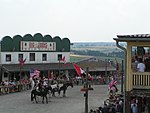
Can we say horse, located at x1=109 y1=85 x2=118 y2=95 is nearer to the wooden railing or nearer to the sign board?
the wooden railing

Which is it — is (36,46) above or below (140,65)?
above

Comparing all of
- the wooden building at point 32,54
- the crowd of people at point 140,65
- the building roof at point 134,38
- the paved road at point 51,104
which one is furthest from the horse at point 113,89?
the wooden building at point 32,54

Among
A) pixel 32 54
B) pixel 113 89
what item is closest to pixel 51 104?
pixel 113 89

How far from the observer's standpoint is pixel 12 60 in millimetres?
46594

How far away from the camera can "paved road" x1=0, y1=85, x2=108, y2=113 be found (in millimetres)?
27958

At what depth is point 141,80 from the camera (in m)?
19.0

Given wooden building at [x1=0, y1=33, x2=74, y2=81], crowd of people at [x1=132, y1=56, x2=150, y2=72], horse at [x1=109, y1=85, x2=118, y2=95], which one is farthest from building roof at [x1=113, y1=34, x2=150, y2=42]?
wooden building at [x1=0, y1=33, x2=74, y2=81]

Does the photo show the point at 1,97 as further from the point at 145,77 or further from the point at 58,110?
the point at 145,77

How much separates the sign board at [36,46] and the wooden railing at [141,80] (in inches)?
1184

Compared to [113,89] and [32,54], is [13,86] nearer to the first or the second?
[32,54]

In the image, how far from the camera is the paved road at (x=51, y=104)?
91.7 ft

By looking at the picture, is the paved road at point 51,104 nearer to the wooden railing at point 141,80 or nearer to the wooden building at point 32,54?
the wooden building at point 32,54

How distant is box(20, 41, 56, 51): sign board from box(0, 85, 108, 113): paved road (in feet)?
33.6

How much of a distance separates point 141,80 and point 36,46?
31053mm
